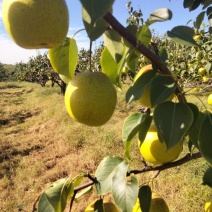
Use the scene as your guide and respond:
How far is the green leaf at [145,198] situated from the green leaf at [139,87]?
0.94 feet

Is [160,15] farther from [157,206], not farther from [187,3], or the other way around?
[187,3]

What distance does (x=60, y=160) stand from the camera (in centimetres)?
510

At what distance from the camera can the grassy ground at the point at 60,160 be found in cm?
352

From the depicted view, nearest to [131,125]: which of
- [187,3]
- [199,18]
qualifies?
[187,3]

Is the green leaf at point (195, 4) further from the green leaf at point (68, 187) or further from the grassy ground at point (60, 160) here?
the grassy ground at point (60, 160)

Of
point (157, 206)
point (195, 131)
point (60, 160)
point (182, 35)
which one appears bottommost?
point (60, 160)

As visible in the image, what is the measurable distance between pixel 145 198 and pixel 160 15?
1.53 ft

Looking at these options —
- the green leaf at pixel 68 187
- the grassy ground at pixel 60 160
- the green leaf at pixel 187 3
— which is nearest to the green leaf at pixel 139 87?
the green leaf at pixel 68 187

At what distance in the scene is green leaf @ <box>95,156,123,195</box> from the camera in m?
0.80

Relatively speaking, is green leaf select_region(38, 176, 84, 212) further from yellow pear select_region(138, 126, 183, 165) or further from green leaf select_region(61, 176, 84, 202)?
yellow pear select_region(138, 126, 183, 165)

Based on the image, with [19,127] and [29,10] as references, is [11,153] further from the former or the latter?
[29,10]

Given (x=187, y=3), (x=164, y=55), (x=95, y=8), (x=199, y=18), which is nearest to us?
(x=95, y=8)

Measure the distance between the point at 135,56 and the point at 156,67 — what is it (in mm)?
64

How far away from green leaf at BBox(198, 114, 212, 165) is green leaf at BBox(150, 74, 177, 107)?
10 cm
